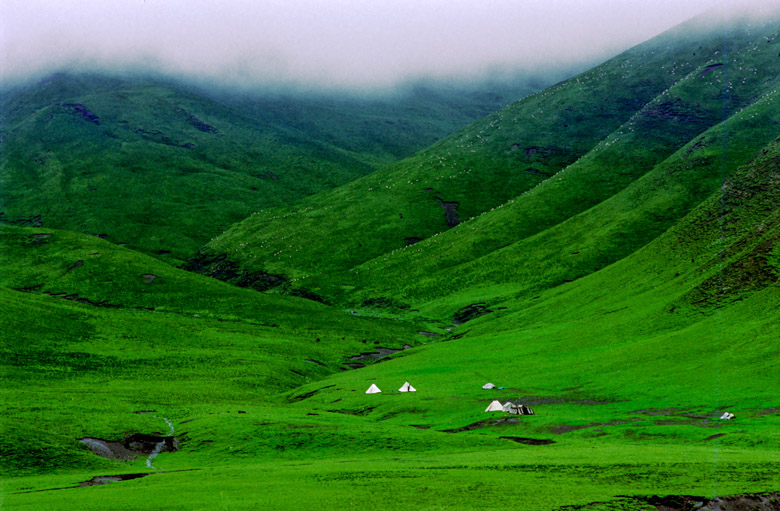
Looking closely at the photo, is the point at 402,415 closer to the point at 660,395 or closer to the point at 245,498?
the point at 660,395

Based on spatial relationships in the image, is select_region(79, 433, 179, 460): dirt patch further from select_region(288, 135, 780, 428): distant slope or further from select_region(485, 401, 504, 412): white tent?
select_region(485, 401, 504, 412): white tent

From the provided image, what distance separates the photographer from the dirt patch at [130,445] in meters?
75.8

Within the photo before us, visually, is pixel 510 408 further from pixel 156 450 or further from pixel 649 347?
pixel 156 450

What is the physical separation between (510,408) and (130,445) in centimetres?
4082

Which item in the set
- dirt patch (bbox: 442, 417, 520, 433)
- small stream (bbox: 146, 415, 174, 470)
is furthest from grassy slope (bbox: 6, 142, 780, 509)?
dirt patch (bbox: 442, 417, 520, 433)

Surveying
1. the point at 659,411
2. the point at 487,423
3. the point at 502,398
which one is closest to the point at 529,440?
the point at 487,423

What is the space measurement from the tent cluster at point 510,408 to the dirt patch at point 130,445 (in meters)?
35.6

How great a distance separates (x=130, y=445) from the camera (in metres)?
78.6

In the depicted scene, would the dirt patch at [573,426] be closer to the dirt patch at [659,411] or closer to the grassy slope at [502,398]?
the grassy slope at [502,398]

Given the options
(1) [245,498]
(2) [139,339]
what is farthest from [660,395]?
(2) [139,339]

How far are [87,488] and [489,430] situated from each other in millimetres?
41114

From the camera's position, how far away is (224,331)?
183500mm

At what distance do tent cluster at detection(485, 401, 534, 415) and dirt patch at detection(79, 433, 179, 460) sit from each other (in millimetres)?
35638

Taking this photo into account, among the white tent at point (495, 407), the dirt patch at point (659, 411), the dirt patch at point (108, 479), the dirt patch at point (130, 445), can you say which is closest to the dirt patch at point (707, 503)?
the dirt patch at point (659, 411)
